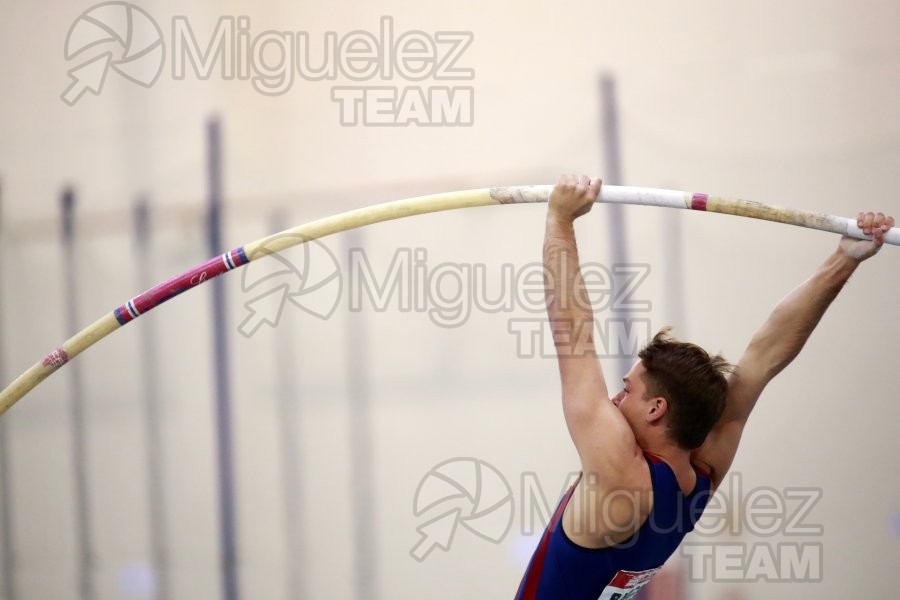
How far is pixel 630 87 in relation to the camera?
350 cm

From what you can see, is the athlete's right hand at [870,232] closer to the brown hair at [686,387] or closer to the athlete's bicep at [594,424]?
the brown hair at [686,387]

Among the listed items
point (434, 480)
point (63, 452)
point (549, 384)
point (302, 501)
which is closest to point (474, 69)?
point (549, 384)

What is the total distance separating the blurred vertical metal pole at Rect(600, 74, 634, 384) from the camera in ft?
11.5

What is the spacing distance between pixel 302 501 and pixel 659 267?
1821 mm

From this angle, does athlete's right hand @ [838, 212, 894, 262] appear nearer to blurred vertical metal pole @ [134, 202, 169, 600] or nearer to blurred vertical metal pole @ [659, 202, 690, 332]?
blurred vertical metal pole @ [659, 202, 690, 332]

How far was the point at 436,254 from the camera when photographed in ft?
11.9

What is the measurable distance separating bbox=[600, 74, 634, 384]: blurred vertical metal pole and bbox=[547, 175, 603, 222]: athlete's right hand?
4.60ft

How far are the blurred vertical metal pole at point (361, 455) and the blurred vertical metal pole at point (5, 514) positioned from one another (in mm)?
1733

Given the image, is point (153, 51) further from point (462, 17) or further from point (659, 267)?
point (659, 267)

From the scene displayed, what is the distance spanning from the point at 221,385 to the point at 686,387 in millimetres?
2362

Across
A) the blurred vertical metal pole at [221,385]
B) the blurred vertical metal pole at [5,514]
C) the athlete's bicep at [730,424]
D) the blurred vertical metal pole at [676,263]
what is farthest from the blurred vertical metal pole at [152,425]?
the athlete's bicep at [730,424]

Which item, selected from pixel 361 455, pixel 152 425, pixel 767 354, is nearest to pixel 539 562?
pixel 767 354

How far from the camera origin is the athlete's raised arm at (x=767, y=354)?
7.65 feet

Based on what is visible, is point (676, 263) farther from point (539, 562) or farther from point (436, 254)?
point (539, 562)
